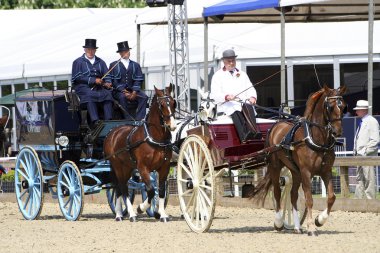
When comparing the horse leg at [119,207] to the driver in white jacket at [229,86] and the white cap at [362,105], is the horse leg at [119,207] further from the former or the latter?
the white cap at [362,105]

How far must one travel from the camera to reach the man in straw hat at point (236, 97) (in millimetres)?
14344

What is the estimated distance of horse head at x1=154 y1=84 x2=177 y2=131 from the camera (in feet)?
51.9

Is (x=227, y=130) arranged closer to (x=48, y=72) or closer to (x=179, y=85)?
(x=179, y=85)

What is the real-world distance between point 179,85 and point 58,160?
9032mm

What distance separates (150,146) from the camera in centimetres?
1623

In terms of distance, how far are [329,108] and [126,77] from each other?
5227mm

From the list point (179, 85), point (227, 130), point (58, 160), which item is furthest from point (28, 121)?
point (179, 85)

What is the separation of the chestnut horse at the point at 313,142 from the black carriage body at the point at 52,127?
4566mm

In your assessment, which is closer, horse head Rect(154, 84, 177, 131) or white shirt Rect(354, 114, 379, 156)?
horse head Rect(154, 84, 177, 131)

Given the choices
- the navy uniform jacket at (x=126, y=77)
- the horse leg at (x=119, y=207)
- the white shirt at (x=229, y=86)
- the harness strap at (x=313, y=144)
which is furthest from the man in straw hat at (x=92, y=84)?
the harness strap at (x=313, y=144)

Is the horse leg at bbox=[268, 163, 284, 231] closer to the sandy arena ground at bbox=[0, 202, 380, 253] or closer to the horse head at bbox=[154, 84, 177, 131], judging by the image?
the sandy arena ground at bbox=[0, 202, 380, 253]

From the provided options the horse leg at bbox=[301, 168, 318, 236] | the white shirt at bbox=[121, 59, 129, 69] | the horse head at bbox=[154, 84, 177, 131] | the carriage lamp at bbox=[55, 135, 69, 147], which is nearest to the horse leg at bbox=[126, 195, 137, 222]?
the carriage lamp at bbox=[55, 135, 69, 147]

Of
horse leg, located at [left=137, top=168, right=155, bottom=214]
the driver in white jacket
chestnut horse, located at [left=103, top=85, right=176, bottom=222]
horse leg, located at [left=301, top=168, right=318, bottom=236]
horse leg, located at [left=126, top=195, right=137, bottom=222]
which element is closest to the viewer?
horse leg, located at [left=301, top=168, right=318, bottom=236]

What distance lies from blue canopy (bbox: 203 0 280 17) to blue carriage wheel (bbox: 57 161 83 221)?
5.27m
